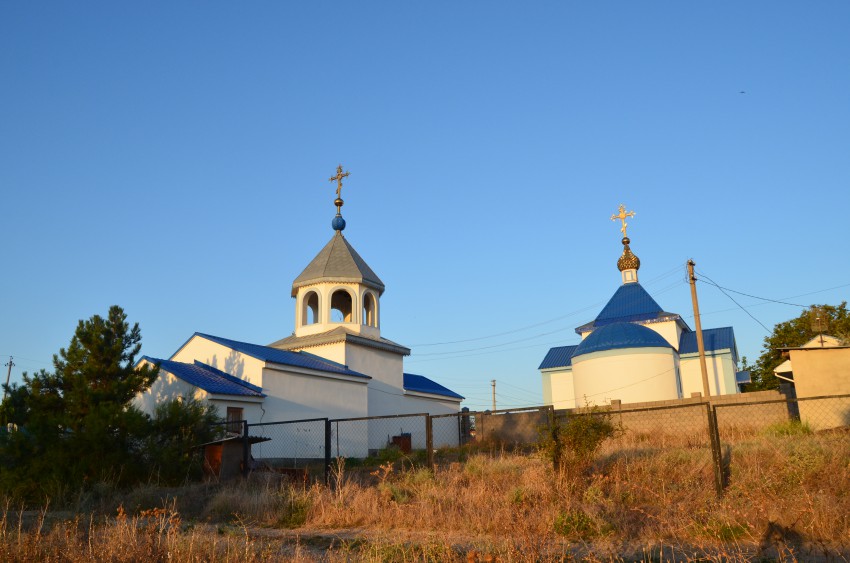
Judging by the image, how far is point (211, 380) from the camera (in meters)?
21.9

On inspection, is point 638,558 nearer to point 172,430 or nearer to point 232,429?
point 172,430

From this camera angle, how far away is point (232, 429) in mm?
20219

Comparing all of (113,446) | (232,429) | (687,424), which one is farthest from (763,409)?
(113,446)

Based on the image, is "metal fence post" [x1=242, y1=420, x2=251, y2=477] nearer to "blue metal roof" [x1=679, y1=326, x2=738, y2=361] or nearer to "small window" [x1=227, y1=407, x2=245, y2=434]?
"small window" [x1=227, y1=407, x2=245, y2=434]

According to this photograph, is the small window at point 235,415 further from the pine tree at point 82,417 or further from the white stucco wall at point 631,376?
the white stucco wall at point 631,376

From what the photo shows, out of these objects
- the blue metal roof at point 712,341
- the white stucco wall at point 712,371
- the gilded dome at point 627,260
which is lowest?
the white stucco wall at point 712,371

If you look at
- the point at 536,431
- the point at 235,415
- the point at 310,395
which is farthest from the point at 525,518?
the point at 310,395

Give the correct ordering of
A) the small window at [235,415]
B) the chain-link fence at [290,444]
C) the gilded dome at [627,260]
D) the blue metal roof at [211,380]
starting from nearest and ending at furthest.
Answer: the small window at [235,415] → the blue metal roof at [211,380] → the chain-link fence at [290,444] → the gilded dome at [627,260]

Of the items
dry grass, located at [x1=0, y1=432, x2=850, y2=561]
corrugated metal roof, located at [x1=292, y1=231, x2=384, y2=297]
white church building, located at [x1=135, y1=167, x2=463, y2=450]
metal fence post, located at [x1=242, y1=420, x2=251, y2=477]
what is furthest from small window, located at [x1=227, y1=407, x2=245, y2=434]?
corrugated metal roof, located at [x1=292, y1=231, x2=384, y2=297]

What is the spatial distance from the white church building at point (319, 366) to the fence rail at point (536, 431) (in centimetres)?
101

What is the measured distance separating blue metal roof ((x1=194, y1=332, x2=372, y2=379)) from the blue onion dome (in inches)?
385

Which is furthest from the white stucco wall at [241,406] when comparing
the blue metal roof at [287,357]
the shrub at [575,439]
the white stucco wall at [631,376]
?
the white stucco wall at [631,376]

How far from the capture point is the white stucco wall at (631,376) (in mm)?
27500

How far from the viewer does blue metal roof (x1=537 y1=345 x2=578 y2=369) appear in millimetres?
38750
